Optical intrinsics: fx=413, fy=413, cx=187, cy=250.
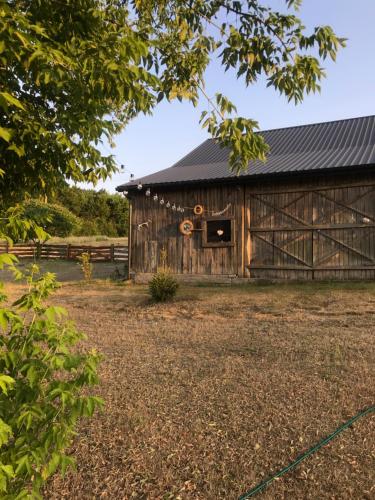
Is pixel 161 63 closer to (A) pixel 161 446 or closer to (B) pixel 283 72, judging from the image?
(B) pixel 283 72

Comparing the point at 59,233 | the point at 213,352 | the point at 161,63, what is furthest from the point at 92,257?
the point at 161,63

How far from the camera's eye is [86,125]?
267 cm

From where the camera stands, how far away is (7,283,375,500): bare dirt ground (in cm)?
277

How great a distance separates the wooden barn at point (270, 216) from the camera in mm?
11862

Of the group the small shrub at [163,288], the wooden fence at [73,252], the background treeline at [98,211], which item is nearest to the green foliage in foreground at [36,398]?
the small shrub at [163,288]

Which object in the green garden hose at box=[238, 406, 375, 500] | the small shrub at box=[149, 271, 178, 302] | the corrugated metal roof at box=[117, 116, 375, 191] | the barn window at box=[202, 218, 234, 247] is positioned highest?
the corrugated metal roof at box=[117, 116, 375, 191]

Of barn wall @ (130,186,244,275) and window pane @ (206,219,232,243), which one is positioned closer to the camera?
barn wall @ (130,186,244,275)

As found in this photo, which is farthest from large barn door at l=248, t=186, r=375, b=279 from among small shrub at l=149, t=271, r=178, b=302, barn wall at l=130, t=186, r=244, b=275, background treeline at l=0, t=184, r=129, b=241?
background treeline at l=0, t=184, r=129, b=241

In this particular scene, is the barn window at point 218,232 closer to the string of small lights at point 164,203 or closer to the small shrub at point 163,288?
the string of small lights at point 164,203

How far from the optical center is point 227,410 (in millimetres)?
3768

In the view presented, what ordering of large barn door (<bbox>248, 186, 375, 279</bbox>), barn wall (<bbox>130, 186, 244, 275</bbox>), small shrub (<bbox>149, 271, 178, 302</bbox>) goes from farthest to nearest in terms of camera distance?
1. barn wall (<bbox>130, 186, 244, 275</bbox>)
2. large barn door (<bbox>248, 186, 375, 279</bbox>)
3. small shrub (<bbox>149, 271, 178, 302</bbox>)

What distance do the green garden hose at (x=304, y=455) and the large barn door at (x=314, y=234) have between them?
8804mm

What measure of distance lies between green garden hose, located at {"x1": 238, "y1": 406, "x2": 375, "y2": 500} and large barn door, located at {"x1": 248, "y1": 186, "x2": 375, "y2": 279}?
8.80m

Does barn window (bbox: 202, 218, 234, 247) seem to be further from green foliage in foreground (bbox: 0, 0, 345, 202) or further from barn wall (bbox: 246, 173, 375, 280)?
green foliage in foreground (bbox: 0, 0, 345, 202)
